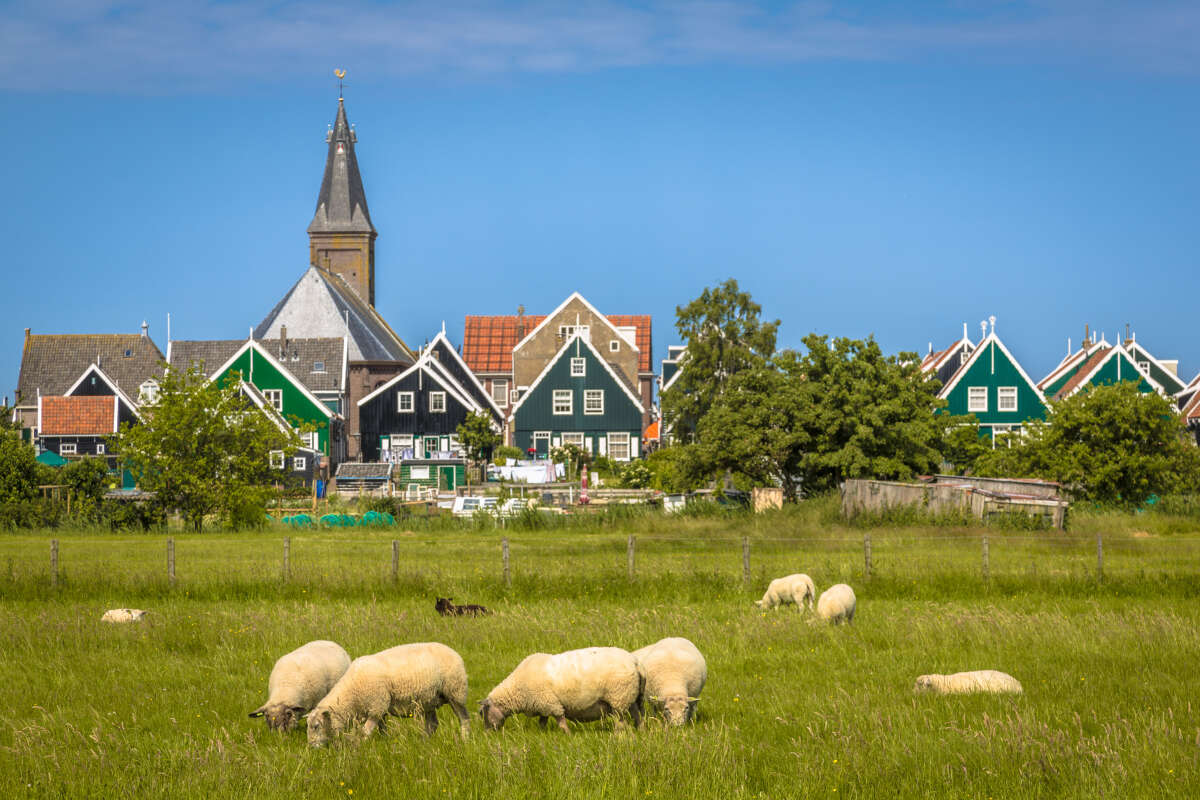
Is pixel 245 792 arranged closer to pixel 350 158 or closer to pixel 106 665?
pixel 106 665

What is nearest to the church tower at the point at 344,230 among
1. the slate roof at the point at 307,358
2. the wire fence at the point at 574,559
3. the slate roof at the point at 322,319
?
the slate roof at the point at 322,319

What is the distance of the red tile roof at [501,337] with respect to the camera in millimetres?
92938

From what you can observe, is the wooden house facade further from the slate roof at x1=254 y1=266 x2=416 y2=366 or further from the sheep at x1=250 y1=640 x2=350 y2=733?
the sheep at x1=250 y1=640 x2=350 y2=733

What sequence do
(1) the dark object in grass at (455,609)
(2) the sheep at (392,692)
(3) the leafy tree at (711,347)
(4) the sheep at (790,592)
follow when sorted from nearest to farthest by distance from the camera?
(2) the sheep at (392,692), (1) the dark object in grass at (455,609), (4) the sheep at (790,592), (3) the leafy tree at (711,347)

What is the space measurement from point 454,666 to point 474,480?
57.7 m

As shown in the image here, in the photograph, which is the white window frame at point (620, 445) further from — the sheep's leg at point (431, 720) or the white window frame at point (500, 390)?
the sheep's leg at point (431, 720)

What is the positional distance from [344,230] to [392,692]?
10354 centimetres

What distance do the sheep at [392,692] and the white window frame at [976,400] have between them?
207 ft

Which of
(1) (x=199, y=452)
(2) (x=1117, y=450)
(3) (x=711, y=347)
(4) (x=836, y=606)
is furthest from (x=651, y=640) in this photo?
(3) (x=711, y=347)

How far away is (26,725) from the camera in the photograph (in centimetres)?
1219

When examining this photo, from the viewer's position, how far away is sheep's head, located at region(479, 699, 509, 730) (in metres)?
11.7

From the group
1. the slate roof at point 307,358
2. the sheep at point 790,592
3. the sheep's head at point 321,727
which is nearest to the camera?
the sheep's head at point 321,727

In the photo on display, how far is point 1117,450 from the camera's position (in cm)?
4100

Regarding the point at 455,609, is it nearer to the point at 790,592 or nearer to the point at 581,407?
the point at 790,592
